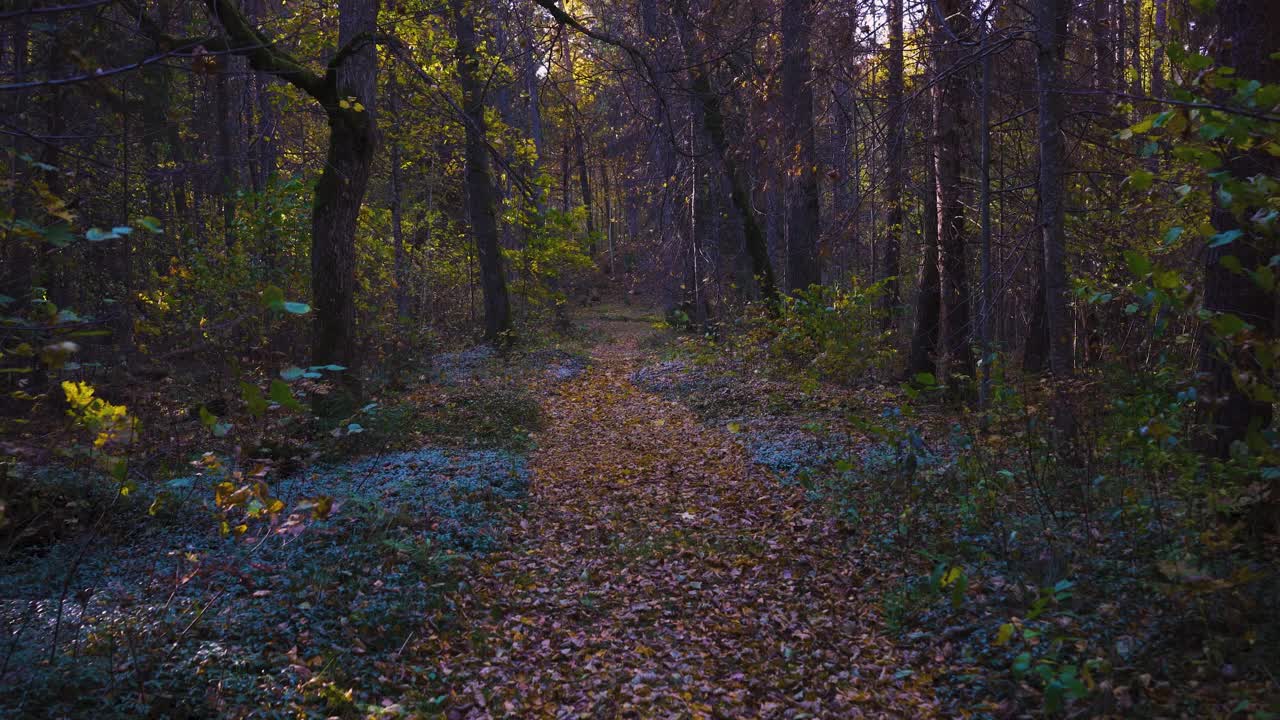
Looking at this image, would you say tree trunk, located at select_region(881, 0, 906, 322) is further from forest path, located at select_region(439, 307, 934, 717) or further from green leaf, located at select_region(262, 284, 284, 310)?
green leaf, located at select_region(262, 284, 284, 310)

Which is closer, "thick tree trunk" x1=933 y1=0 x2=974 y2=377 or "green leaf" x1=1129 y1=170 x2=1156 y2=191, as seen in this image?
"green leaf" x1=1129 y1=170 x2=1156 y2=191

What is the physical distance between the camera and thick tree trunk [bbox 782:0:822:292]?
10.8 meters

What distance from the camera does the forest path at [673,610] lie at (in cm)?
456

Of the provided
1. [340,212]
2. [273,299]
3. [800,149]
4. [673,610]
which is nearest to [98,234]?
[273,299]

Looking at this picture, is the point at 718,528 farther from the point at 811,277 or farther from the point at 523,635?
the point at 811,277

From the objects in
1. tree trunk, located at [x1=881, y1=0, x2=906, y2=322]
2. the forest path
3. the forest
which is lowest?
the forest path

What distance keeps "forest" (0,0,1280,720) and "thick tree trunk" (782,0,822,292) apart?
112 millimetres

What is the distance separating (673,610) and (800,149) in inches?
252

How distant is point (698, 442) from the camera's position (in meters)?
10.5

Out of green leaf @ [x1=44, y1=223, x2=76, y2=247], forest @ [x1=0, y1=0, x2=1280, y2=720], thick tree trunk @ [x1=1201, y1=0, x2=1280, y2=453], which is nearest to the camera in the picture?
green leaf @ [x1=44, y1=223, x2=76, y2=247]

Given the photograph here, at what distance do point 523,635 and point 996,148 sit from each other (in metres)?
10.4

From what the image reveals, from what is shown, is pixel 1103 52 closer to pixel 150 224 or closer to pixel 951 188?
pixel 951 188

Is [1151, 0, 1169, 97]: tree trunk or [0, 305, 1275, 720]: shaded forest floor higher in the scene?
[1151, 0, 1169, 97]: tree trunk

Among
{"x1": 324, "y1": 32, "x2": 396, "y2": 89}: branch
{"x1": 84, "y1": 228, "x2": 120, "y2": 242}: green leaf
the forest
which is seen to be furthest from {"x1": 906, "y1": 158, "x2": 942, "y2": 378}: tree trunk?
{"x1": 84, "y1": 228, "x2": 120, "y2": 242}: green leaf
